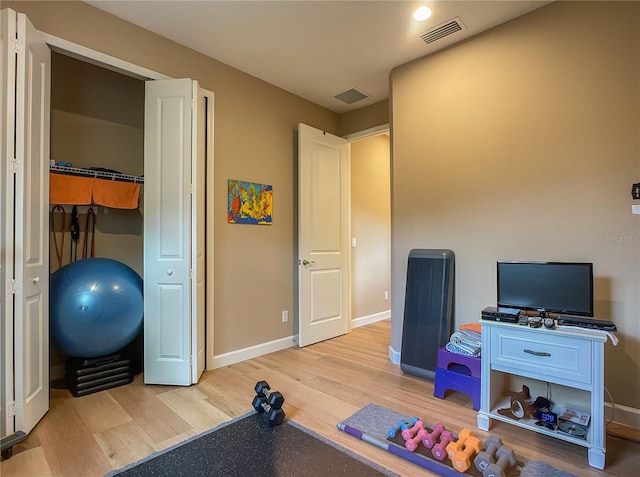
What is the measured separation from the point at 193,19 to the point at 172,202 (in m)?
1.38

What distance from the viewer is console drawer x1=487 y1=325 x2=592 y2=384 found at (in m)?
1.76

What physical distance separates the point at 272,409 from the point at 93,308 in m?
1.46

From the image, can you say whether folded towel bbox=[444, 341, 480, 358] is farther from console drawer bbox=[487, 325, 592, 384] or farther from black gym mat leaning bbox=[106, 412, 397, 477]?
black gym mat leaning bbox=[106, 412, 397, 477]

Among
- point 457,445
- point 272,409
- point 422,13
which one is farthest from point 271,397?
point 422,13

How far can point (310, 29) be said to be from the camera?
2.62m

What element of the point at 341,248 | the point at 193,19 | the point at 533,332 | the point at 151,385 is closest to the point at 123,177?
the point at 193,19

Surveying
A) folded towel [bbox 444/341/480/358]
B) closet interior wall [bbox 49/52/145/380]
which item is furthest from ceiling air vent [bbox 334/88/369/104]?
folded towel [bbox 444/341/480/358]

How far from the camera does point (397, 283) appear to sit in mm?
3178

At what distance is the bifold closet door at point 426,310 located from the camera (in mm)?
2734

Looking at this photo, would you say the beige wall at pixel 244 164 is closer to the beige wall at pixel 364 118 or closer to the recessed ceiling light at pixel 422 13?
the beige wall at pixel 364 118

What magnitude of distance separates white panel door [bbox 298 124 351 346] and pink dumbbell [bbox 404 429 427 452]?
1947 mm

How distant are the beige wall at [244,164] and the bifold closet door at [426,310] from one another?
1373mm

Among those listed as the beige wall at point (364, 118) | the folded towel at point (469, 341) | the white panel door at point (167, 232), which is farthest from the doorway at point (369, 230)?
the white panel door at point (167, 232)

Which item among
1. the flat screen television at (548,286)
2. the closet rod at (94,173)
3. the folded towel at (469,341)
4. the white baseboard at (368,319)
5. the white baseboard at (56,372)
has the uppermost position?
the closet rod at (94,173)
